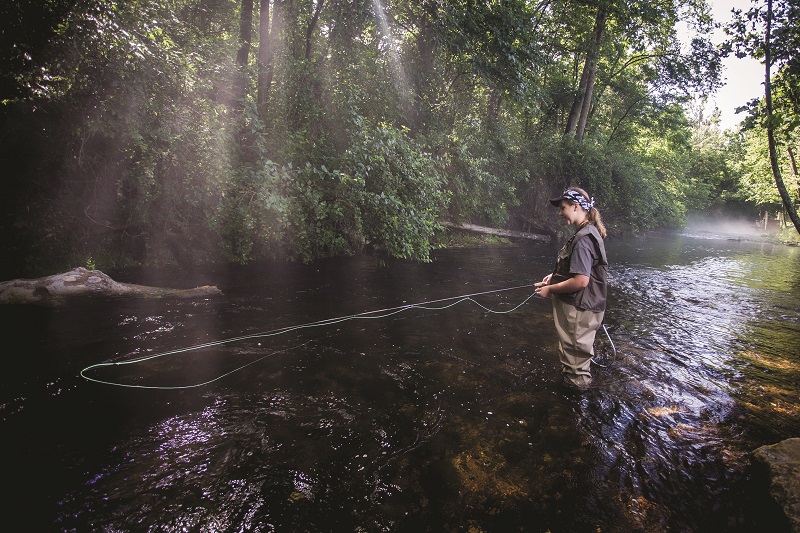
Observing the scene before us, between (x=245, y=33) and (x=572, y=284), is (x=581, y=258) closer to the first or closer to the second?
(x=572, y=284)

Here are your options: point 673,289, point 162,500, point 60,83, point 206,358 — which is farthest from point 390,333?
point 673,289

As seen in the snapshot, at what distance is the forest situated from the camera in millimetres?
7570

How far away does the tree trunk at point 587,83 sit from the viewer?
21016 mm

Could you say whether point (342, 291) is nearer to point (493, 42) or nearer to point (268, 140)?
point (268, 140)

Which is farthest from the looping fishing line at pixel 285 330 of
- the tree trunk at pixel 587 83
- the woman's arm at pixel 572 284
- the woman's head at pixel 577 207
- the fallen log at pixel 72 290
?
the tree trunk at pixel 587 83

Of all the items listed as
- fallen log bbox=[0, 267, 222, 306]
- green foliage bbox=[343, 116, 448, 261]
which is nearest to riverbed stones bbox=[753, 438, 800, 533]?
green foliage bbox=[343, 116, 448, 261]

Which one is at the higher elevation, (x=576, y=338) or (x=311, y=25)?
(x=311, y=25)

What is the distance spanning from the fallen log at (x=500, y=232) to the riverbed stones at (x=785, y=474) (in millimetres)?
15465

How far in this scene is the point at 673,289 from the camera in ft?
36.2

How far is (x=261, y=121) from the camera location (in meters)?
10.8

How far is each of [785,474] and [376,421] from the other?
10.6 feet

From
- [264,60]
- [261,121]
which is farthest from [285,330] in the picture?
[264,60]

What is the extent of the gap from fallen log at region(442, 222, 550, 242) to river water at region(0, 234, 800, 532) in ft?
39.2

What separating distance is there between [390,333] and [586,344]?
319 centimetres
